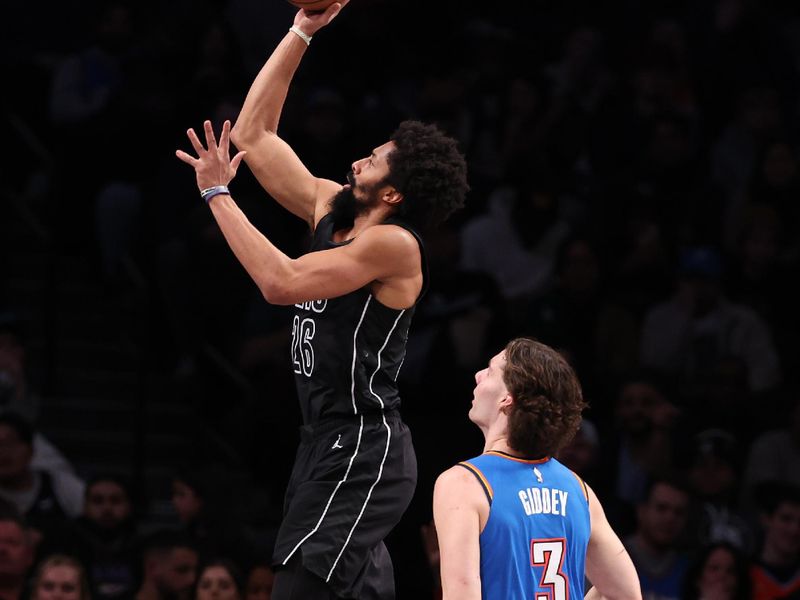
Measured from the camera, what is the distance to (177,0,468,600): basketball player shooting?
4277 mm

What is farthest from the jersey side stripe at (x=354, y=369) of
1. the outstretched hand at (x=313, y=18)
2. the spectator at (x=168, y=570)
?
the spectator at (x=168, y=570)

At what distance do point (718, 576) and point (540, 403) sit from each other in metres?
3.72

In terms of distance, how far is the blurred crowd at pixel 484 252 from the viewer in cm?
772

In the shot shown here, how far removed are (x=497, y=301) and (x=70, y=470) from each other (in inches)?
101

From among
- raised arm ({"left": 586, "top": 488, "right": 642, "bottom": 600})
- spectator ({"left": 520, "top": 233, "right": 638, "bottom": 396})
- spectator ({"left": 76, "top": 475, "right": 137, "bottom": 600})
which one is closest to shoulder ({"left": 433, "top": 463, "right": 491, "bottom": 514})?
raised arm ({"left": 586, "top": 488, "right": 642, "bottom": 600})

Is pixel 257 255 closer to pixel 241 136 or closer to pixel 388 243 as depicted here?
pixel 388 243

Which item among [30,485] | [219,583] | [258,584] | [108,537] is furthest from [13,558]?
[258,584]

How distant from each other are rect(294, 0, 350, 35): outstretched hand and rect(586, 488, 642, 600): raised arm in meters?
1.73

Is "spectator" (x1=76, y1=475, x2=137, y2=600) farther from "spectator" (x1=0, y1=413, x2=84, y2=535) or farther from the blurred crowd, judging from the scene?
"spectator" (x1=0, y1=413, x2=84, y2=535)

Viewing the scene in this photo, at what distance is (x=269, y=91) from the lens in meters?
4.79

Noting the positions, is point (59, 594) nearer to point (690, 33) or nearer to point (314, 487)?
point (314, 487)

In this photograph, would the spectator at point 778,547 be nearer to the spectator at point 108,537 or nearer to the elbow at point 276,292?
the spectator at point 108,537

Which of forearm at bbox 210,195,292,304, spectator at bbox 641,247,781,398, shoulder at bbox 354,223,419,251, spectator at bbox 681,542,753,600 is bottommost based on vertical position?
spectator at bbox 681,542,753,600

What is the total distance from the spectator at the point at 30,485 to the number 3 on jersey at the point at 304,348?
11.5 feet
